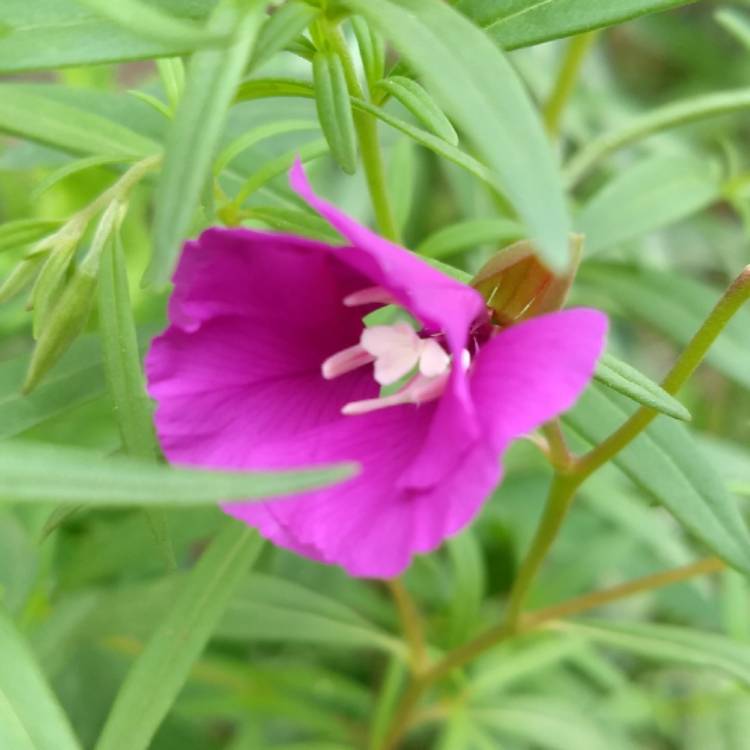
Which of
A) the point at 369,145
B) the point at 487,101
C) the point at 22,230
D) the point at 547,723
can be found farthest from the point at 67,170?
the point at 547,723

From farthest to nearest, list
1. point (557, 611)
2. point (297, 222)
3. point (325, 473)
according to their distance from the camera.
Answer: point (557, 611) → point (297, 222) → point (325, 473)

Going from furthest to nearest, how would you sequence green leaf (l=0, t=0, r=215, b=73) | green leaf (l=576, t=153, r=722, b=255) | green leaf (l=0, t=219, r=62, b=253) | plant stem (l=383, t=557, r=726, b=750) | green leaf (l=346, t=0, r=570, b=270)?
green leaf (l=576, t=153, r=722, b=255), plant stem (l=383, t=557, r=726, b=750), green leaf (l=0, t=219, r=62, b=253), green leaf (l=0, t=0, r=215, b=73), green leaf (l=346, t=0, r=570, b=270)

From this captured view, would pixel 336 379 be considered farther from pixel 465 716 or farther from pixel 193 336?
pixel 465 716

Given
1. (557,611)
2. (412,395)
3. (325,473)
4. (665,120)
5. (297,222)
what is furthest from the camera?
(665,120)

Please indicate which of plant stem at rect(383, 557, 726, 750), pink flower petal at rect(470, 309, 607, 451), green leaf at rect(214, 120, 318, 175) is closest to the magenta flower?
pink flower petal at rect(470, 309, 607, 451)

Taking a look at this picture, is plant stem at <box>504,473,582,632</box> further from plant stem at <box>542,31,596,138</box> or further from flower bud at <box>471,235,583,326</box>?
plant stem at <box>542,31,596,138</box>

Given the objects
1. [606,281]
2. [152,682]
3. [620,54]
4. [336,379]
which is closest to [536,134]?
[336,379]

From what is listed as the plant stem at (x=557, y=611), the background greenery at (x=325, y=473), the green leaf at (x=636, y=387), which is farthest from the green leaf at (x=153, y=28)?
the plant stem at (x=557, y=611)

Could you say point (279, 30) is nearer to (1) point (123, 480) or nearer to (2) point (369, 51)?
(2) point (369, 51)
